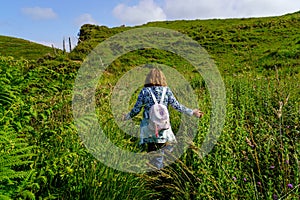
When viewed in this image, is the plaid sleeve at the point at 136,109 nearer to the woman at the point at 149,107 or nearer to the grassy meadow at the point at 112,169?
the woman at the point at 149,107

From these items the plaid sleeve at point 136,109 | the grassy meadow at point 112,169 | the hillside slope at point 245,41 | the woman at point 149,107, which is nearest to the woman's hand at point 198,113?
the woman at point 149,107

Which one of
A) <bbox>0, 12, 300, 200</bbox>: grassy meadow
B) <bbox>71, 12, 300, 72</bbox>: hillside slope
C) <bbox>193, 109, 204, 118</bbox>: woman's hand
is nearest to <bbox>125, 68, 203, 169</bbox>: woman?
<bbox>193, 109, 204, 118</bbox>: woman's hand

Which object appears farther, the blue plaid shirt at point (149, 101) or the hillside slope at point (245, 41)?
the hillside slope at point (245, 41)

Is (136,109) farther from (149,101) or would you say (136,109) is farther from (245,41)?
(245,41)

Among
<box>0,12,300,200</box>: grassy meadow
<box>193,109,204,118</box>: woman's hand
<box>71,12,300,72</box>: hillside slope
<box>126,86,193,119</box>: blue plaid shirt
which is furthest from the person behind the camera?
<box>71,12,300,72</box>: hillside slope

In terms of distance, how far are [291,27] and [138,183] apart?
88.6 feet

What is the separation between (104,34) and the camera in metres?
33.9

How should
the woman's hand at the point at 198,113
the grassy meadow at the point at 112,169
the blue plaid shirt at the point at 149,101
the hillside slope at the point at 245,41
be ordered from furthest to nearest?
the hillside slope at the point at 245,41, the blue plaid shirt at the point at 149,101, the woman's hand at the point at 198,113, the grassy meadow at the point at 112,169

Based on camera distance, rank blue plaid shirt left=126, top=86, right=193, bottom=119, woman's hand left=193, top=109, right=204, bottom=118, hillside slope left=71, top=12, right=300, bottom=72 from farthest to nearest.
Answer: hillside slope left=71, top=12, right=300, bottom=72, blue plaid shirt left=126, top=86, right=193, bottom=119, woman's hand left=193, top=109, right=204, bottom=118

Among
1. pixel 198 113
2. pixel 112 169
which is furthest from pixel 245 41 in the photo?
pixel 112 169

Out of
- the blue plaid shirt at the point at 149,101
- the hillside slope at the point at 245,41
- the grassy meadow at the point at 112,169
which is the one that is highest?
the hillside slope at the point at 245,41

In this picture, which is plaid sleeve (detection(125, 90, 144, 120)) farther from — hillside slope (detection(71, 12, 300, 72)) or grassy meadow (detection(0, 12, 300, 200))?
hillside slope (detection(71, 12, 300, 72))

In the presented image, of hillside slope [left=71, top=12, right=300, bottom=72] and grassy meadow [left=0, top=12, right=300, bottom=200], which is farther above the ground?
hillside slope [left=71, top=12, right=300, bottom=72]

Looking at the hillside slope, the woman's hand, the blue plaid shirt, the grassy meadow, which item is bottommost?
the grassy meadow
